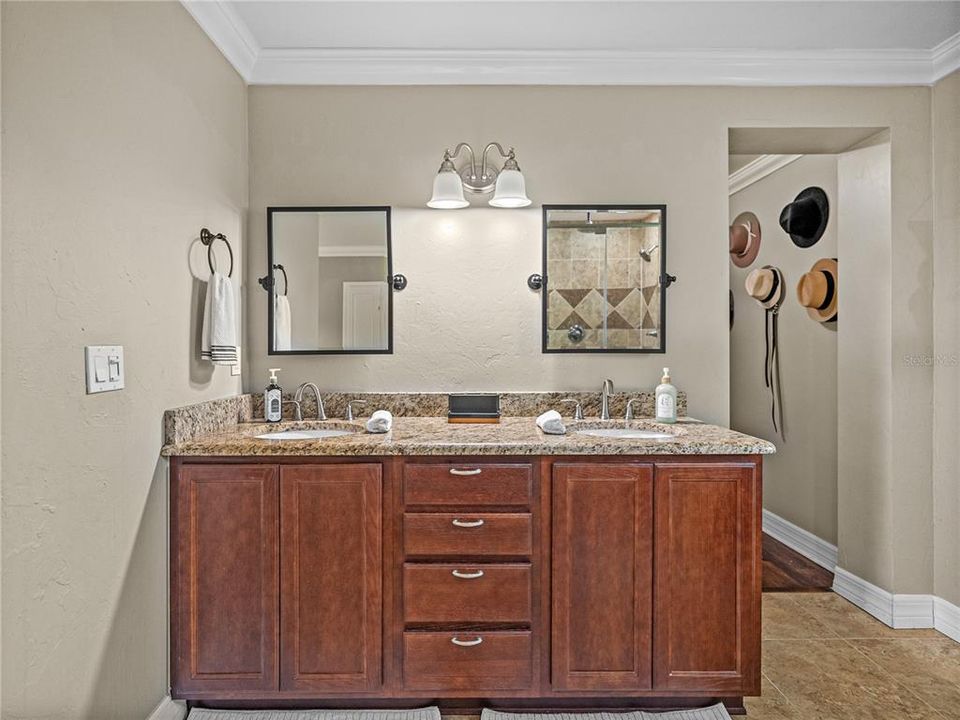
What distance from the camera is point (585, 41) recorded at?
106 inches

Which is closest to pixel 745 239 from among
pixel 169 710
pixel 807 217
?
pixel 807 217

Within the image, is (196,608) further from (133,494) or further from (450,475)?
(450,475)

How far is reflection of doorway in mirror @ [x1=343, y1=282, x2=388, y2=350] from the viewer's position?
9.32 feet

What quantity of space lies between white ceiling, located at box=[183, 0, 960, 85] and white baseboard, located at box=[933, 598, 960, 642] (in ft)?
7.17

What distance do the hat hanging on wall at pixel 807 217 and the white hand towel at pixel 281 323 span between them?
2.77m

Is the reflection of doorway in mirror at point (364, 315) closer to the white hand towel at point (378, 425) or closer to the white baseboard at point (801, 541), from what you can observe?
the white hand towel at point (378, 425)

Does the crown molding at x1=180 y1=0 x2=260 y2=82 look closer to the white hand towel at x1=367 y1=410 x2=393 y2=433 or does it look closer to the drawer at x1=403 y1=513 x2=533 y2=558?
the white hand towel at x1=367 y1=410 x2=393 y2=433

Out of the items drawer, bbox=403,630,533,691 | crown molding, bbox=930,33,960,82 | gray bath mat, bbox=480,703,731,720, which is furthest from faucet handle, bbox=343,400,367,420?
crown molding, bbox=930,33,960,82

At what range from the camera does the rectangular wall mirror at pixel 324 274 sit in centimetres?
284

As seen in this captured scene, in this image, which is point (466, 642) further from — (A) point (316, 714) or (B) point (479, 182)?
(B) point (479, 182)

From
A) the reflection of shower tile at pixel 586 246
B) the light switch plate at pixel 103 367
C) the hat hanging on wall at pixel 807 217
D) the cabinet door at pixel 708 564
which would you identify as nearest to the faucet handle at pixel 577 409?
the reflection of shower tile at pixel 586 246

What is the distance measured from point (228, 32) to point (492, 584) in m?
2.16

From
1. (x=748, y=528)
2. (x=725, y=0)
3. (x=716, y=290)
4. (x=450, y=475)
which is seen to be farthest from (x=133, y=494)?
(x=725, y=0)

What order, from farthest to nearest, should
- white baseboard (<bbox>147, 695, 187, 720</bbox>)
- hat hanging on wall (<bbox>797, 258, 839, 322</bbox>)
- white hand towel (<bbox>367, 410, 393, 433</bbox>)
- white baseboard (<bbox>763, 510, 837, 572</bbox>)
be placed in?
white baseboard (<bbox>763, 510, 837, 572</bbox>) → hat hanging on wall (<bbox>797, 258, 839, 322</bbox>) → white hand towel (<bbox>367, 410, 393, 433</bbox>) → white baseboard (<bbox>147, 695, 187, 720</bbox>)
